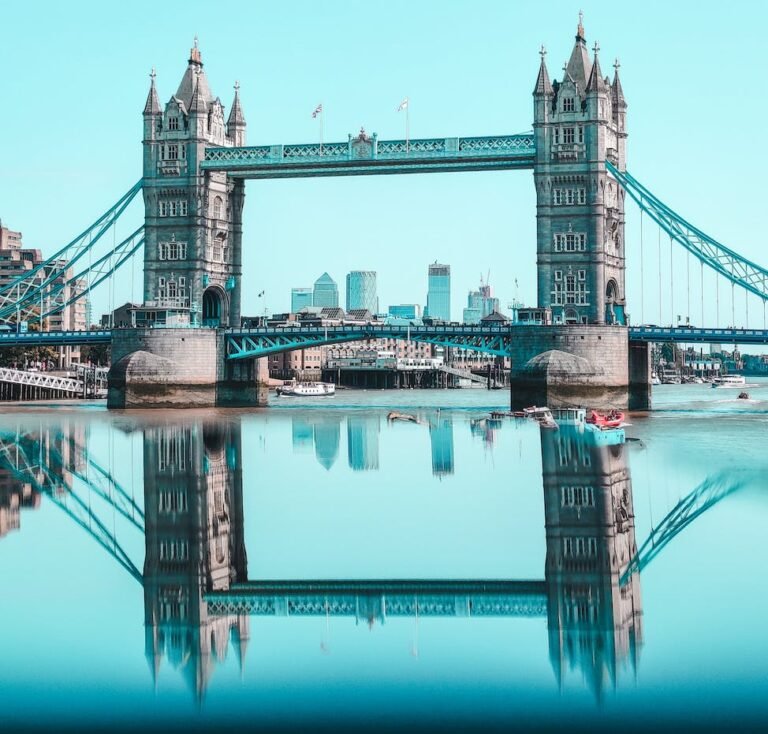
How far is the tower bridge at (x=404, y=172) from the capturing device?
82.1m

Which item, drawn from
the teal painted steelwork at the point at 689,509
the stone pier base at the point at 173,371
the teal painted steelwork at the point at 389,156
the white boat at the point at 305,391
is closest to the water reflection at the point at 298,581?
the teal painted steelwork at the point at 689,509

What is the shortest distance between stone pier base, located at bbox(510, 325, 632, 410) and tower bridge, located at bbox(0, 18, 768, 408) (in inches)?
3.8

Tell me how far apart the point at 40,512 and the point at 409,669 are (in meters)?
17.3

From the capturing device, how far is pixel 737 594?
21.7 m

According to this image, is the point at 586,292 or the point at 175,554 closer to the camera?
the point at 175,554

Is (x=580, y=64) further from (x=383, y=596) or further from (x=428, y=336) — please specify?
(x=383, y=596)

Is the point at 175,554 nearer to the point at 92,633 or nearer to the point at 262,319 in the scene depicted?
the point at 92,633

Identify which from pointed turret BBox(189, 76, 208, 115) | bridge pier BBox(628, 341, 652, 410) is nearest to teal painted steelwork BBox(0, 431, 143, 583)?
pointed turret BBox(189, 76, 208, 115)

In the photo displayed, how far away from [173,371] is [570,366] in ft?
89.3

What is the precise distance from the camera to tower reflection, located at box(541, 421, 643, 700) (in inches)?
706

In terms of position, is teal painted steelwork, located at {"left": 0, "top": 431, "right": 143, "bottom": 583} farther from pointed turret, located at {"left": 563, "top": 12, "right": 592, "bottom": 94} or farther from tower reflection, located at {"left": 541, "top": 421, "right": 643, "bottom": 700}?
pointed turret, located at {"left": 563, "top": 12, "right": 592, "bottom": 94}

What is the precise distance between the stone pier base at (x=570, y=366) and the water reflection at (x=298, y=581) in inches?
1262

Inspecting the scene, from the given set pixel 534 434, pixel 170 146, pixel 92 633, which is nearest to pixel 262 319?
pixel 170 146

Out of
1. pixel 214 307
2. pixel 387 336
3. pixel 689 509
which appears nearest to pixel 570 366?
pixel 387 336
